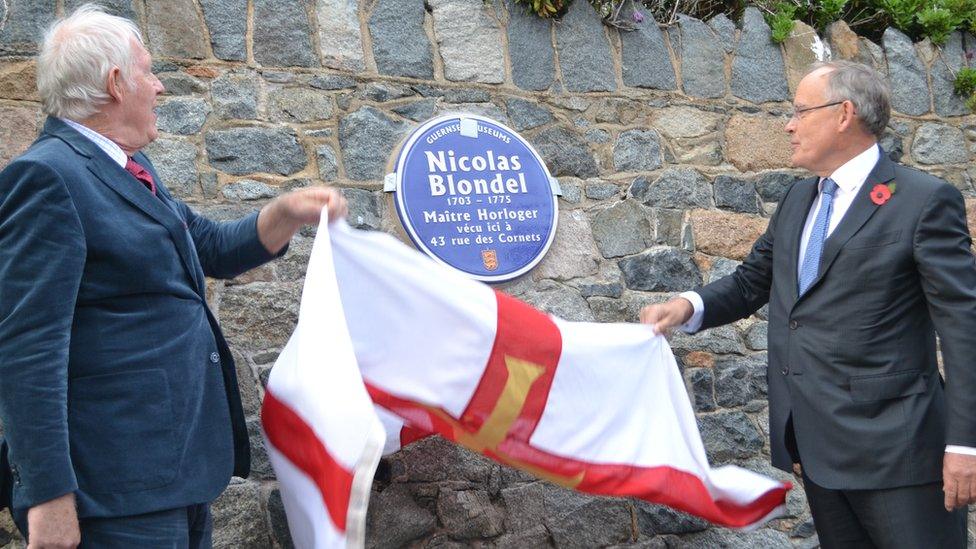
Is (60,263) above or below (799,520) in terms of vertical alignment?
above

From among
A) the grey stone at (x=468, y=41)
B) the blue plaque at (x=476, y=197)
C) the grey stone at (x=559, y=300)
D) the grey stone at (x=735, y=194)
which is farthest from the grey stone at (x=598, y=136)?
the grey stone at (x=559, y=300)

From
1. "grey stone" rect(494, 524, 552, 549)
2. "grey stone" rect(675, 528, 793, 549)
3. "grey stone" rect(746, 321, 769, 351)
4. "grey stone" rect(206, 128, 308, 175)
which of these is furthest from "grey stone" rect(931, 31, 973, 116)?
"grey stone" rect(206, 128, 308, 175)

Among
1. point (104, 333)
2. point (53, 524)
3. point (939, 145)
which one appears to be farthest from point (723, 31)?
point (53, 524)

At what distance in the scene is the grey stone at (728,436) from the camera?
12.7ft

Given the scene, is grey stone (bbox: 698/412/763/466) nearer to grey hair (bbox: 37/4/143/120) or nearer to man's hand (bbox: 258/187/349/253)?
man's hand (bbox: 258/187/349/253)

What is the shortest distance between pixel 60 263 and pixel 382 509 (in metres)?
1.69

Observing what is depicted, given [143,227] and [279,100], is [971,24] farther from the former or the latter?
[143,227]

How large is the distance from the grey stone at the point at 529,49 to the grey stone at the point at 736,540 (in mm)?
1874

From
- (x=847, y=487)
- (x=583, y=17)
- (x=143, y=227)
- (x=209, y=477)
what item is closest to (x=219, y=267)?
(x=143, y=227)

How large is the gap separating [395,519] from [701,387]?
54.0 inches

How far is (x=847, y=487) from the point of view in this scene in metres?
2.57

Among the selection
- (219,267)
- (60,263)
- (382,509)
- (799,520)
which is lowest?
(799,520)

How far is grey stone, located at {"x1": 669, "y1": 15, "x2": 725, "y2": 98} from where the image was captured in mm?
4219

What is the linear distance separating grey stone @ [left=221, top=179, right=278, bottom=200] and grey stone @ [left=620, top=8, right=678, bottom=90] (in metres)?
1.62
